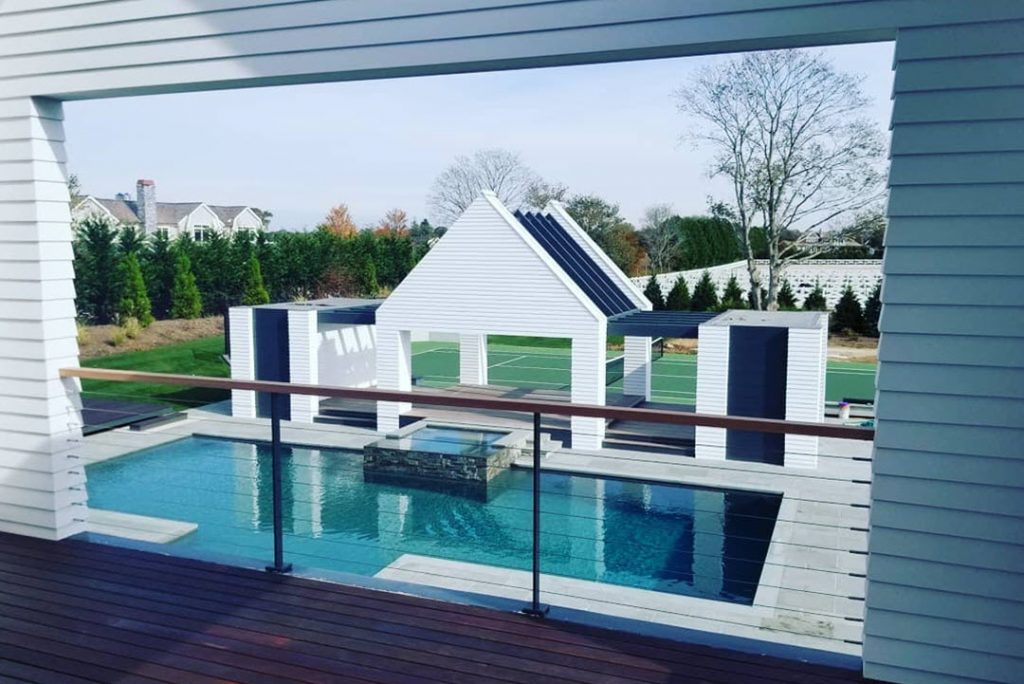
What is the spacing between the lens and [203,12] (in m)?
3.28

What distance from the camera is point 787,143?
24.0 metres

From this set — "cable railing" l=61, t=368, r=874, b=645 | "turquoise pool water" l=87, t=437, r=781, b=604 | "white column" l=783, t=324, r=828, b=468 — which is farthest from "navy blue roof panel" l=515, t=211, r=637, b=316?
"turquoise pool water" l=87, t=437, r=781, b=604

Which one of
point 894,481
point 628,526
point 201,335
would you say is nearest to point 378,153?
point 201,335

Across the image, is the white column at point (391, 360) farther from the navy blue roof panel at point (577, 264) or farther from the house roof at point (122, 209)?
the house roof at point (122, 209)

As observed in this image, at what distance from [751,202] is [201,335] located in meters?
17.2

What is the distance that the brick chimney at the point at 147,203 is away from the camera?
99.6 ft

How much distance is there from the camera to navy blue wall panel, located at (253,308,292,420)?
16266mm

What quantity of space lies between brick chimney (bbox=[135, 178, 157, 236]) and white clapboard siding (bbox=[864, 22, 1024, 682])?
105ft

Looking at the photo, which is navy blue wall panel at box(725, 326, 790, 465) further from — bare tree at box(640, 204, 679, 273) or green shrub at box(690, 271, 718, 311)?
bare tree at box(640, 204, 679, 273)

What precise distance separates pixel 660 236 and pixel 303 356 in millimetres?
16446

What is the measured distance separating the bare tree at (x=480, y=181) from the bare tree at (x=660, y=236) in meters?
4.77

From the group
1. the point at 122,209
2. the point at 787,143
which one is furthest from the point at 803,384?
the point at 122,209

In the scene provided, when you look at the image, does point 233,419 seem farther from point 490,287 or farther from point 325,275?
point 325,275

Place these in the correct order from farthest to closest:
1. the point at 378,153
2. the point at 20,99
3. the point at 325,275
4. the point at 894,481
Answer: the point at 378,153, the point at 325,275, the point at 20,99, the point at 894,481
